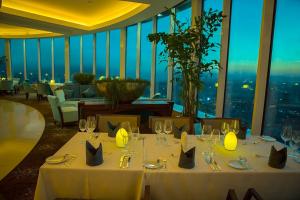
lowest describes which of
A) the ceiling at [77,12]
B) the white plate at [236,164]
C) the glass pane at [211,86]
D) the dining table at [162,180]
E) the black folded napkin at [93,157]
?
the dining table at [162,180]

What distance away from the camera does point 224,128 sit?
2.50 m

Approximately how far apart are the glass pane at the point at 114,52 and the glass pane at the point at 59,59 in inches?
152

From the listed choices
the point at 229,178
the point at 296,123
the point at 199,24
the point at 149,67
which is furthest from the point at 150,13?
the point at 229,178

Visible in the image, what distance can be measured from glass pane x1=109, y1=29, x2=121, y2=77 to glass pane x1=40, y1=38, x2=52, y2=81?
4996 millimetres

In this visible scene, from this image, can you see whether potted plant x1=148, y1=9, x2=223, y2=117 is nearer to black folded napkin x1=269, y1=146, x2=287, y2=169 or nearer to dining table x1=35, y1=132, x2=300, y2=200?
black folded napkin x1=269, y1=146, x2=287, y2=169

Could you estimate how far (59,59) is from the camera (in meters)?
14.3

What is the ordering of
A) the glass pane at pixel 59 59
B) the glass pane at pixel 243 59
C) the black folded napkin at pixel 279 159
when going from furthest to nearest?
the glass pane at pixel 59 59 < the glass pane at pixel 243 59 < the black folded napkin at pixel 279 159

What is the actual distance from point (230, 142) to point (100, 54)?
37.1ft

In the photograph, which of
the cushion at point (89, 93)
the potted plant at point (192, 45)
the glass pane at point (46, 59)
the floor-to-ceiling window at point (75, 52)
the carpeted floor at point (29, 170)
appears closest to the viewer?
the carpeted floor at point (29, 170)

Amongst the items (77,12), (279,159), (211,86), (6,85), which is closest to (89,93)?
(77,12)

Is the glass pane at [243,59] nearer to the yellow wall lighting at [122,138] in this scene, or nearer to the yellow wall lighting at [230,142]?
the yellow wall lighting at [230,142]

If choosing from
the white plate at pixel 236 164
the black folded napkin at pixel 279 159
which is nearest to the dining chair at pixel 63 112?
the white plate at pixel 236 164

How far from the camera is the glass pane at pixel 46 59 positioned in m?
14.5

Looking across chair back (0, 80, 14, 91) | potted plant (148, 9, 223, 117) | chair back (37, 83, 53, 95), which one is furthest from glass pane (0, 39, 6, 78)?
potted plant (148, 9, 223, 117)
